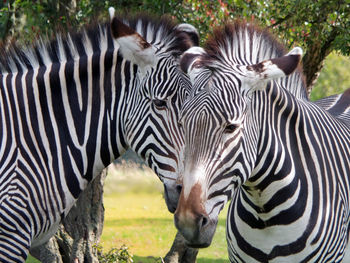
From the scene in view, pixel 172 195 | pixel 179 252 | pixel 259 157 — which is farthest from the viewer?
pixel 179 252

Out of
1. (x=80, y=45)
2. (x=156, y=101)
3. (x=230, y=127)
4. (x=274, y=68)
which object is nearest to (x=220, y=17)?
(x=80, y=45)

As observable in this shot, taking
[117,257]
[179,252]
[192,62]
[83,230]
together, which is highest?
[192,62]

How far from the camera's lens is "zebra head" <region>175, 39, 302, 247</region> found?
3.19 m

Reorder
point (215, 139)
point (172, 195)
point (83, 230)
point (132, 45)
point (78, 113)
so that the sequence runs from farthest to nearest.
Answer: point (83, 230) < point (78, 113) < point (132, 45) < point (172, 195) < point (215, 139)

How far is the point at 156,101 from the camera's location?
4215 mm

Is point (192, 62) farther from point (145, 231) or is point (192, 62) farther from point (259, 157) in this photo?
point (145, 231)

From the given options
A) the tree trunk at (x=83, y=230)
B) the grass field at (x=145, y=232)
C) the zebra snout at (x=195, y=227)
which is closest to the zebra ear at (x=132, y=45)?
the zebra snout at (x=195, y=227)

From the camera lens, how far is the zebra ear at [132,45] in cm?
427

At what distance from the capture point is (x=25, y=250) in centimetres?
411

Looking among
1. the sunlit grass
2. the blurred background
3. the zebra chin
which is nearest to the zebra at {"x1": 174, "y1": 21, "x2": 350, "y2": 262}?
the zebra chin

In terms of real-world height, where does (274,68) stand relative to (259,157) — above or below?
above

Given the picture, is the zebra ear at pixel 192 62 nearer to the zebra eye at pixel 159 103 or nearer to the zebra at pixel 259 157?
the zebra at pixel 259 157

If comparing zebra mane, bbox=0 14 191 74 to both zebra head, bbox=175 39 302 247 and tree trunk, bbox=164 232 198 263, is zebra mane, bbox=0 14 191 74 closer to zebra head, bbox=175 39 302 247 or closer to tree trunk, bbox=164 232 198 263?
zebra head, bbox=175 39 302 247

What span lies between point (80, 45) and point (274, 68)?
6.44ft
